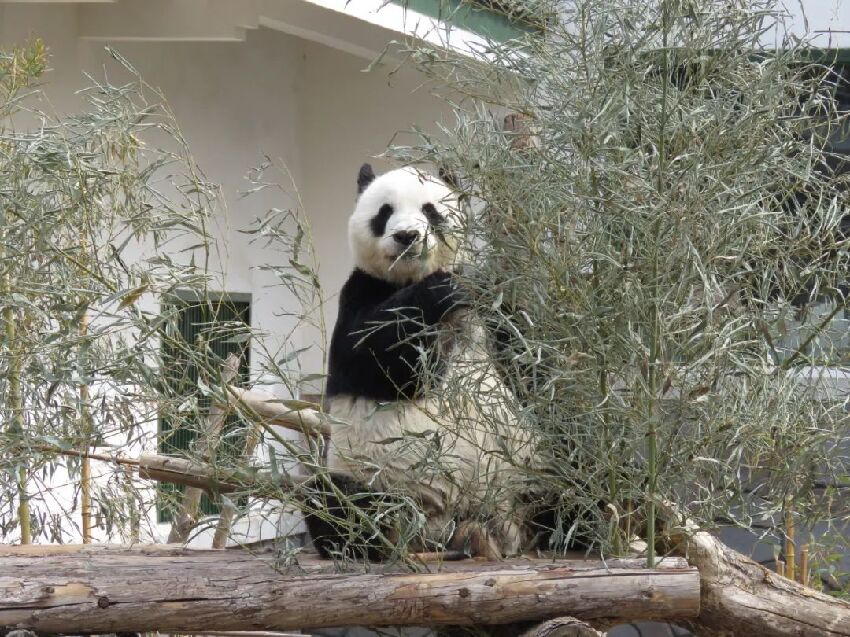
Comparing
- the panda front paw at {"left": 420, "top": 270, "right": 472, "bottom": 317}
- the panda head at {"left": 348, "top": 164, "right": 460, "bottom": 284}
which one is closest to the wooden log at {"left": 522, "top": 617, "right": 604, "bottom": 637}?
the panda front paw at {"left": 420, "top": 270, "right": 472, "bottom": 317}

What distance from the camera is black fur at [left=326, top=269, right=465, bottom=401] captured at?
3820 mm

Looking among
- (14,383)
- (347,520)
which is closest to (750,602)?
(347,520)

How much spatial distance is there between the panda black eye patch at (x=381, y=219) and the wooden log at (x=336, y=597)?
1.39 metres

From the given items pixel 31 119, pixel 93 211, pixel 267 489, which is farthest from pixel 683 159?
pixel 31 119

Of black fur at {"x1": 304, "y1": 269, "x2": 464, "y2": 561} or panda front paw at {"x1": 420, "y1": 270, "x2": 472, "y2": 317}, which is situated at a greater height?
panda front paw at {"x1": 420, "y1": 270, "x2": 472, "y2": 317}

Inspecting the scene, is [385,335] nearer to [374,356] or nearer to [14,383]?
[374,356]

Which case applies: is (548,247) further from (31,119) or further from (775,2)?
(31,119)

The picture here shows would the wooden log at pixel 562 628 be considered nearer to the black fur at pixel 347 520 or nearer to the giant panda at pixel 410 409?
the giant panda at pixel 410 409

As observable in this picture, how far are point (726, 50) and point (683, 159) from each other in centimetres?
44

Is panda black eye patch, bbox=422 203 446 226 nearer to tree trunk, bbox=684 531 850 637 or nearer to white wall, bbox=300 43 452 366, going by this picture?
tree trunk, bbox=684 531 850 637

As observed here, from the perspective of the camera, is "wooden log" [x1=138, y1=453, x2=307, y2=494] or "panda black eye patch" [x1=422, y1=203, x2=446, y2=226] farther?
"panda black eye patch" [x1=422, y1=203, x2=446, y2=226]

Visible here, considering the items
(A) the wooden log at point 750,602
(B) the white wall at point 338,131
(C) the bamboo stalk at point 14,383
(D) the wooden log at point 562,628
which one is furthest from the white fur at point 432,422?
(B) the white wall at point 338,131

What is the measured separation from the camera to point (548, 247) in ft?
10.9

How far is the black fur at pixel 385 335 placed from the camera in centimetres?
382
